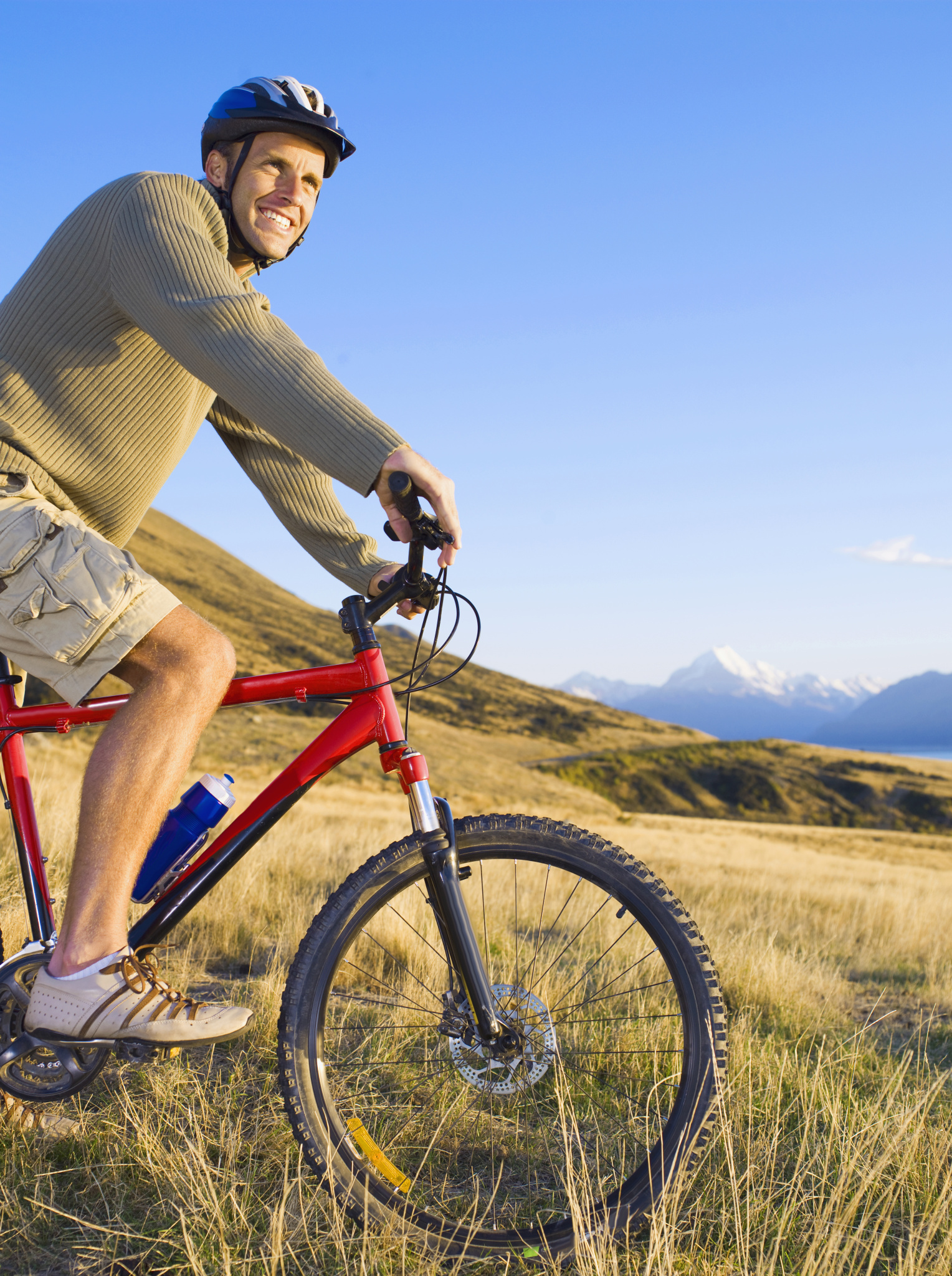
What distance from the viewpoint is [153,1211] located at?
1972 mm

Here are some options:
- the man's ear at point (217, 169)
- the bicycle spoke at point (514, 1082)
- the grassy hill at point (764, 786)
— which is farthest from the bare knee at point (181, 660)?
the grassy hill at point (764, 786)

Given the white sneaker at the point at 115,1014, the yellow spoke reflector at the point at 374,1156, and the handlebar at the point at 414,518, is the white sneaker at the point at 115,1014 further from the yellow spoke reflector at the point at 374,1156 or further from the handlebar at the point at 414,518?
the handlebar at the point at 414,518

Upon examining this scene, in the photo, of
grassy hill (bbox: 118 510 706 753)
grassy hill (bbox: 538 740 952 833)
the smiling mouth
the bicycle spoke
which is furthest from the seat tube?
grassy hill (bbox: 538 740 952 833)

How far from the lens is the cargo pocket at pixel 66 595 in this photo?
1.90 meters

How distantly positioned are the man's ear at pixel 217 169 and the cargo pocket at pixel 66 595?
3.90 feet

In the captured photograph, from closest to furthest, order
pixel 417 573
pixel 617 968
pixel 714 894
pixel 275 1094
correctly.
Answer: pixel 417 573
pixel 275 1094
pixel 617 968
pixel 714 894

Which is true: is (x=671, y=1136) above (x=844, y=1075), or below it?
above

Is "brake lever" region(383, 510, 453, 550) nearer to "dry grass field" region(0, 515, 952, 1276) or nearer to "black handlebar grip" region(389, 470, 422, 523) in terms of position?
"black handlebar grip" region(389, 470, 422, 523)

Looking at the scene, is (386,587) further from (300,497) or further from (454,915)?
(454,915)

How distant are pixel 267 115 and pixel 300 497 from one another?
1082 mm

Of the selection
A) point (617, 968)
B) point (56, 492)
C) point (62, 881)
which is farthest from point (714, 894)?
point (56, 492)

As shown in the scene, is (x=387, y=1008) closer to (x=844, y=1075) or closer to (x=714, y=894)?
(x=844, y=1075)

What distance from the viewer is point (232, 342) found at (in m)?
1.82

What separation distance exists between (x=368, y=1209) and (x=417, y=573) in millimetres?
1539
